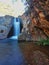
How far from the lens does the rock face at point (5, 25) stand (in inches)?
640

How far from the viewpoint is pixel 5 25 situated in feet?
56.5

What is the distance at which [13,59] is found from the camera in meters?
8.65

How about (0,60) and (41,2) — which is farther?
(41,2)

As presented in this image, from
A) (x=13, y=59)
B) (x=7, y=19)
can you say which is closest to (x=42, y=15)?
(x=13, y=59)

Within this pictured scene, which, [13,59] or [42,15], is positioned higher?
[42,15]

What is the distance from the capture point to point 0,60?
8.52 m

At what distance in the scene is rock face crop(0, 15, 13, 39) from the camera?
16.3 metres

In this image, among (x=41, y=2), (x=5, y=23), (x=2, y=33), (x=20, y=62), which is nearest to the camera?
(x=20, y=62)

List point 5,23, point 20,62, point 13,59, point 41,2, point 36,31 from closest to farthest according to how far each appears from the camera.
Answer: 1. point 20,62
2. point 13,59
3. point 41,2
4. point 36,31
5. point 5,23

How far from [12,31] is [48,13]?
818 cm

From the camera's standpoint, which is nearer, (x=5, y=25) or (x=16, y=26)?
Answer: (x=5, y=25)

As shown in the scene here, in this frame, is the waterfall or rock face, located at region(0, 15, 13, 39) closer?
rock face, located at region(0, 15, 13, 39)

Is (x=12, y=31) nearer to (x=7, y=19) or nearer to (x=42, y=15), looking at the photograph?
(x=7, y=19)

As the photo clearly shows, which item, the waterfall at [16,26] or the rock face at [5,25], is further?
the waterfall at [16,26]
